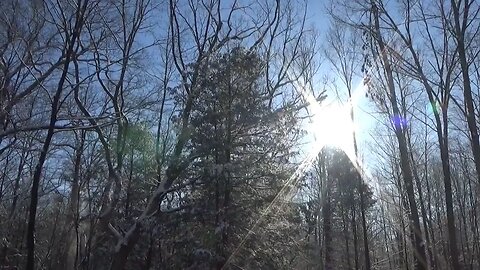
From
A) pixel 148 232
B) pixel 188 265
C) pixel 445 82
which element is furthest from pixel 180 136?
pixel 445 82

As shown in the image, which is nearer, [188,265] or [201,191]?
[188,265]

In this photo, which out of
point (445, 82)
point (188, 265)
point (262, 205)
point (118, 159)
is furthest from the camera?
point (118, 159)

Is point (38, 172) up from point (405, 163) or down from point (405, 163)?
down

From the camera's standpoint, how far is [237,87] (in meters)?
13.0

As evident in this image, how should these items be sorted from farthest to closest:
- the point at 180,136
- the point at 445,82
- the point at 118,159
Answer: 1. the point at 118,159
2. the point at 445,82
3. the point at 180,136

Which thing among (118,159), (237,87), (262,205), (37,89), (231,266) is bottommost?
(231,266)

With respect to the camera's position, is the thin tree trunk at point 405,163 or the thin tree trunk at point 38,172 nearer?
the thin tree trunk at point 38,172

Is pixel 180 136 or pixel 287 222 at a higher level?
pixel 180 136

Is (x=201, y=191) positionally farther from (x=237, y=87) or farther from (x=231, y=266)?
(x=237, y=87)

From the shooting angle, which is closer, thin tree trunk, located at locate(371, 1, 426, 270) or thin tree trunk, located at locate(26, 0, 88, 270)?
thin tree trunk, located at locate(26, 0, 88, 270)

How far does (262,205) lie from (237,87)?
3.51m

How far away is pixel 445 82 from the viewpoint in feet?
47.9

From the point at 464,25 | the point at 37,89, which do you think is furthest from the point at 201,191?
the point at 464,25

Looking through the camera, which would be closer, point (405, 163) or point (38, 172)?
point (38, 172)
